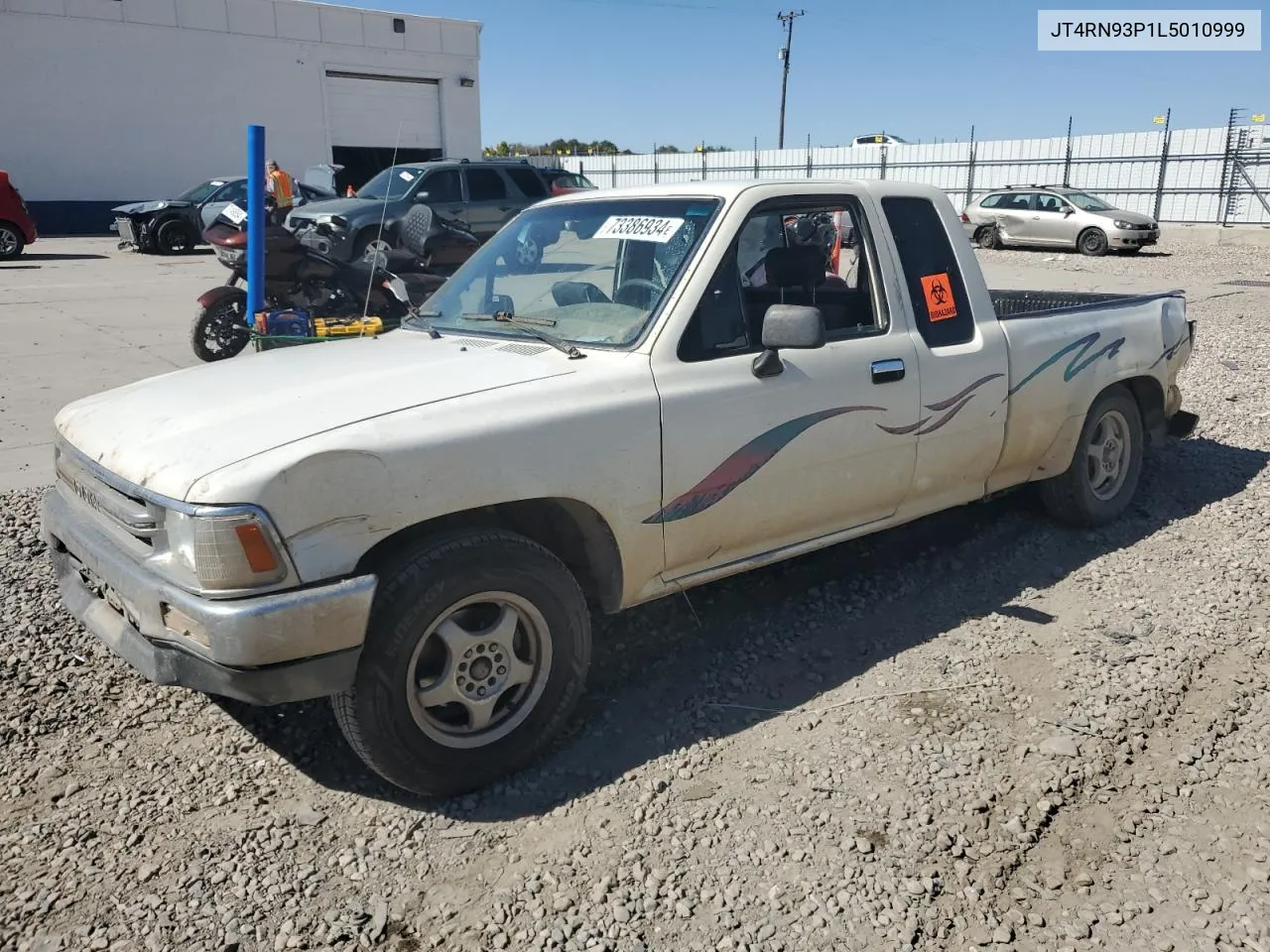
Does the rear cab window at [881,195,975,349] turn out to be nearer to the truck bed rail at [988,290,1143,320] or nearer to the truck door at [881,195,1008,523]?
the truck door at [881,195,1008,523]

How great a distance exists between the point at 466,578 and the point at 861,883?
139cm

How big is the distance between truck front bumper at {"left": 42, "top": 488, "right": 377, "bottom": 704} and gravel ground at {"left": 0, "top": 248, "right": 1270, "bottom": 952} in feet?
1.70

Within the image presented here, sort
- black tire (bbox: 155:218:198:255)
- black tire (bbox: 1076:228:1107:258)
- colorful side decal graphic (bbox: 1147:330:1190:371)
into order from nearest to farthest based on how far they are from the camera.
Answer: colorful side decal graphic (bbox: 1147:330:1190:371) < black tire (bbox: 155:218:198:255) < black tire (bbox: 1076:228:1107:258)

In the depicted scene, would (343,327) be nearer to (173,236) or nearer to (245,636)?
(245,636)

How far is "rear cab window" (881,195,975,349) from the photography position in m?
4.27

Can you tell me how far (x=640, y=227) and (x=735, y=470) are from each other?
3.42ft

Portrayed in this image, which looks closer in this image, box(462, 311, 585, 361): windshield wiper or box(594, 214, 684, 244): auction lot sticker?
box(462, 311, 585, 361): windshield wiper

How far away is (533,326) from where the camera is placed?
3.78 meters

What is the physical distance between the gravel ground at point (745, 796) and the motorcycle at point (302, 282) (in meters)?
4.96

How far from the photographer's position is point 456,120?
3569cm

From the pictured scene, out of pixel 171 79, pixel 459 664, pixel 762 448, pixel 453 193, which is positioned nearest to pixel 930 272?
pixel 762 448

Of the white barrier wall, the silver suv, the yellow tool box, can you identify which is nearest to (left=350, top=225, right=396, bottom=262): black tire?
the yellow tool box

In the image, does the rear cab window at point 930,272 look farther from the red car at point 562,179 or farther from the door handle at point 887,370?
the red car at point 562,179

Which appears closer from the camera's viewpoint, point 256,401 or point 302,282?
point 256,401
